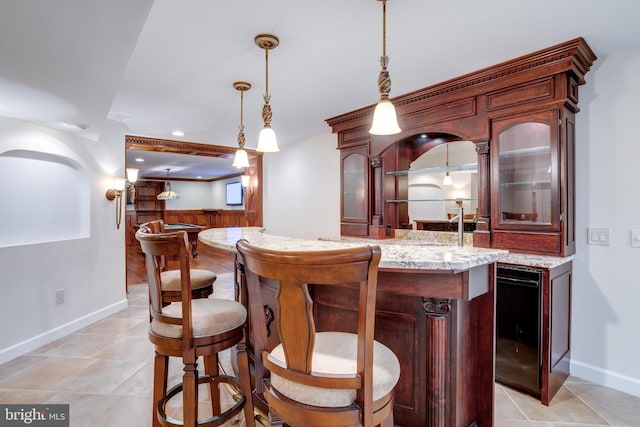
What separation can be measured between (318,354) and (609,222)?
8.12 feet

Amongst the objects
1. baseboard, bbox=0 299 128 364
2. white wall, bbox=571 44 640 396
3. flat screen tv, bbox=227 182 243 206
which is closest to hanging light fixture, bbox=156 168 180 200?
flat screen tv, bbox=227 182 243 206

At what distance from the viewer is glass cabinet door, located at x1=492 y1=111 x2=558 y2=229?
232cm

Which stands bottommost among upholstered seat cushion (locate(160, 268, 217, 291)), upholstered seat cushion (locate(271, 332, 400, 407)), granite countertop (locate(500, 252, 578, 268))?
upholstered seat cushion (locate(271, 332, 400, 407))

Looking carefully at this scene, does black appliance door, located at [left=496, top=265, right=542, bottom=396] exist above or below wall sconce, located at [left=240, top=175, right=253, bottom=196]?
below

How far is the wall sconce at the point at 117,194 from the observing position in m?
3.93

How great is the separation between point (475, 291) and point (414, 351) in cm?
37

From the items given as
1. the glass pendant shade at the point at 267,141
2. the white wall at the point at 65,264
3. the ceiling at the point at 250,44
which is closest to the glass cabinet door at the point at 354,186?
the ceiling at the point at 250,44

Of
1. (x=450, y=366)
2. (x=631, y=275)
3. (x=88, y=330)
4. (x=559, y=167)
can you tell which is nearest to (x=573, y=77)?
(x=559, y=167)

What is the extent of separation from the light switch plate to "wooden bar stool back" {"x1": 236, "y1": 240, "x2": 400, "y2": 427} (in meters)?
2.22

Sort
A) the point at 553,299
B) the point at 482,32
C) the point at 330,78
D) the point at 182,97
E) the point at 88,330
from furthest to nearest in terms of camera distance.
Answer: the point at 88,330 → the point at 182,97 → the point at 330,78 → the point at 553,299 → the point at 482,32

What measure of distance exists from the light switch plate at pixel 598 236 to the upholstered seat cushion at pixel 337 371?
2203mm

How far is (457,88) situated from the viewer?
2.81 metres

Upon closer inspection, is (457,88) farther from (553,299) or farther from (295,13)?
(553,299)

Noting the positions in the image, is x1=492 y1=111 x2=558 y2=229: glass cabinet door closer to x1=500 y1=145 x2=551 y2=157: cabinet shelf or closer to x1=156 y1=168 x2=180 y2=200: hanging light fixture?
x1=500 y1=145 x2=551 y2=157: cabinet shelf
